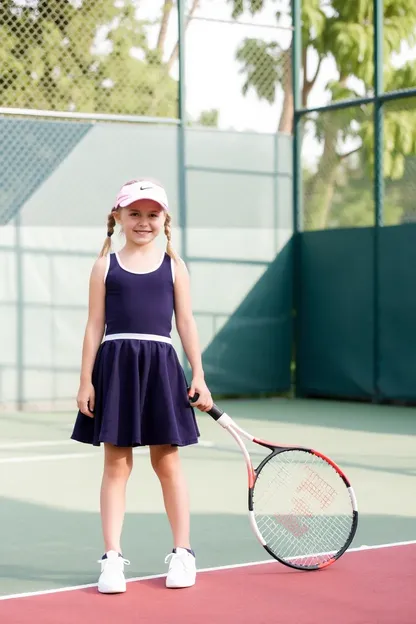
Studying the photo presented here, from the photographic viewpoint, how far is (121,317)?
14.2ft

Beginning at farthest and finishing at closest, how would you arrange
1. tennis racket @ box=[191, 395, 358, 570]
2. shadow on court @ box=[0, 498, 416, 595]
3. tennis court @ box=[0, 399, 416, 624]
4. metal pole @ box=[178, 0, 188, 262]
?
metal pole @ box=[178, 0, 188, 262] < shadow on court @ box=[0, 498, 416, 595] < tennis racket @ box=[191, 395, 358, 570] < tennis court @ box=[0, 399, 416, 624]

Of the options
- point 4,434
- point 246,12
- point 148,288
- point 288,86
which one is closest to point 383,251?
point 288,86

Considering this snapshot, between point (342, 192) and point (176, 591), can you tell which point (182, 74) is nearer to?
point (342, 192)

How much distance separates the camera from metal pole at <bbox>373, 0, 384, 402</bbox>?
1220 cm

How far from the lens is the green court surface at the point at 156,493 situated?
16.2 feet

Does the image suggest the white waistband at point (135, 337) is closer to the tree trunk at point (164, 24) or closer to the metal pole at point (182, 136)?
the metal pole at point (182, 136)

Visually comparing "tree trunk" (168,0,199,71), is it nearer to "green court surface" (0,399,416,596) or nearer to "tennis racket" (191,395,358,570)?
"green court surface" (0,399,416,596)

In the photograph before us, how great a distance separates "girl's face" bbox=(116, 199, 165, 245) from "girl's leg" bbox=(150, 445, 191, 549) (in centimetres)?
72

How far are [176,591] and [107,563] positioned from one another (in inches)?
9.7

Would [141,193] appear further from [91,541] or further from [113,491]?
[91,541]

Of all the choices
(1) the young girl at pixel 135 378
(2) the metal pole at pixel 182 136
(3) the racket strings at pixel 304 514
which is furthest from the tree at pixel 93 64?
(1) the young girl at pixel 135 378

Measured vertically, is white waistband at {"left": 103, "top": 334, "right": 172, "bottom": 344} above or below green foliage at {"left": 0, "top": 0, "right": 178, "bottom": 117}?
below

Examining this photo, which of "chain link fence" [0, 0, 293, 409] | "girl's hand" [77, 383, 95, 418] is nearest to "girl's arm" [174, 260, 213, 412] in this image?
"girl's hand" [77, 383, 95, 418]

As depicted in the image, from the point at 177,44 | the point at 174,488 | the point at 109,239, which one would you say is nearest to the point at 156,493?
the point at 174,488
